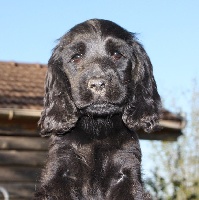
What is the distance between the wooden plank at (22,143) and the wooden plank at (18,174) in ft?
1.33

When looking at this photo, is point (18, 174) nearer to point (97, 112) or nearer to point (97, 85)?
point (97, 112)

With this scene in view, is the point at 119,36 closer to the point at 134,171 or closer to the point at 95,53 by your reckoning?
the point at 95,53

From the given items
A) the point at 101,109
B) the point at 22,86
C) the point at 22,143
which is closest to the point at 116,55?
the point at 101,109

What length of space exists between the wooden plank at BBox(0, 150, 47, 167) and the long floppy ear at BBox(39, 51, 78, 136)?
24.7ft

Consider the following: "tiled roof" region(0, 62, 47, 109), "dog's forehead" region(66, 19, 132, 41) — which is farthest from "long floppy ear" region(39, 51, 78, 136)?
"tiled roof" region(0, 62, 47, 109)

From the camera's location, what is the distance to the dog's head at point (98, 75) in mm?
4367

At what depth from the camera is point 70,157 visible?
14.6 ft

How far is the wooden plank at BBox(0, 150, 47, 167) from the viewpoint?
12133mm

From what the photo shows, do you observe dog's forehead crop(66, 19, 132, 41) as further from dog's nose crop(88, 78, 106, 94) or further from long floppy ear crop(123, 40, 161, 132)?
dog's nose crop(88, 78, 106, 94)

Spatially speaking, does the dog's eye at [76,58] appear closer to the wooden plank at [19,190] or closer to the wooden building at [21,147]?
the wooden building at [21,147]

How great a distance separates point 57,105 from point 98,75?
495 millimetres

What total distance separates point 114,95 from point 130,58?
0.47m

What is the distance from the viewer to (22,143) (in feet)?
40.3

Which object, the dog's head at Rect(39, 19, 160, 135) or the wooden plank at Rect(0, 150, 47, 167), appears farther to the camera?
the wooden plank at Rect(0, 150, 47, 167)
